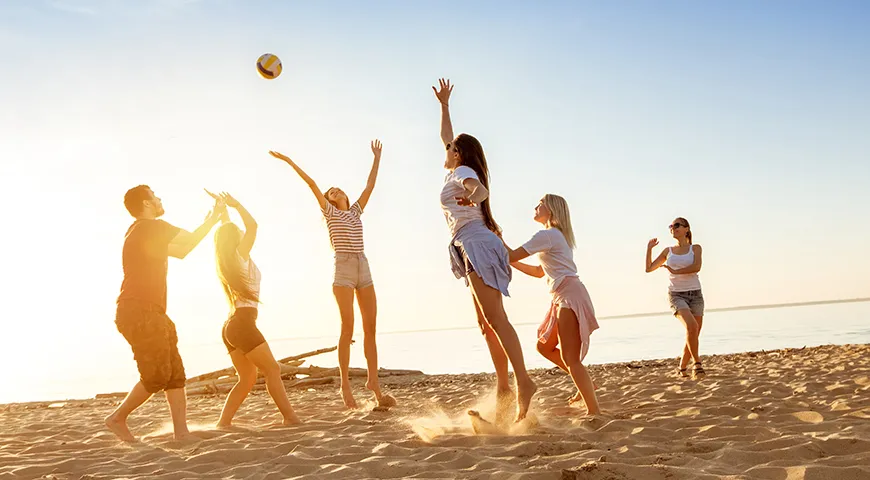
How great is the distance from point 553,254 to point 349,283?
2.23 m

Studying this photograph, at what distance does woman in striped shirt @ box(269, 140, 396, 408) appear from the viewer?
650 cm

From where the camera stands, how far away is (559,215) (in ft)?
17.3

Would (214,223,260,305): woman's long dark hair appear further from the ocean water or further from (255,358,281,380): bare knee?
the ocean water

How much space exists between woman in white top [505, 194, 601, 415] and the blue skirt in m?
0.22

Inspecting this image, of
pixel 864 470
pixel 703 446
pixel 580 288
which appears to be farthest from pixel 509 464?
pixel 580 288

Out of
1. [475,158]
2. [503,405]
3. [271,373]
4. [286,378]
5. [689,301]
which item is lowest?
[503,405]

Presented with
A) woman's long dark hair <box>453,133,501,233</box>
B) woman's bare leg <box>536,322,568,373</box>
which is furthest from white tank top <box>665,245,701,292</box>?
woman's long dark hair <box>453,133,501,233</box>

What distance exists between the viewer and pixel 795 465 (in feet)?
10.6

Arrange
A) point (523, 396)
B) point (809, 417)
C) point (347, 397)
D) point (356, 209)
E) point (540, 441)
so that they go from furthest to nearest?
point (356, 209) → point (347, 397) → point (523, 396) → point (809, 417) → point (540, 441)

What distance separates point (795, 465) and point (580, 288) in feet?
7.20

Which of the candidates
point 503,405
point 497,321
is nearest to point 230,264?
point 497,321

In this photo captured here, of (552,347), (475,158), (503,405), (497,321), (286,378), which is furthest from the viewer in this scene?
(286,378)

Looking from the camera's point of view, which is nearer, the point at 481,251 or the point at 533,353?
the point at 481,251

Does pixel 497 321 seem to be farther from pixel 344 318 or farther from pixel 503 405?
pixel 344 318
